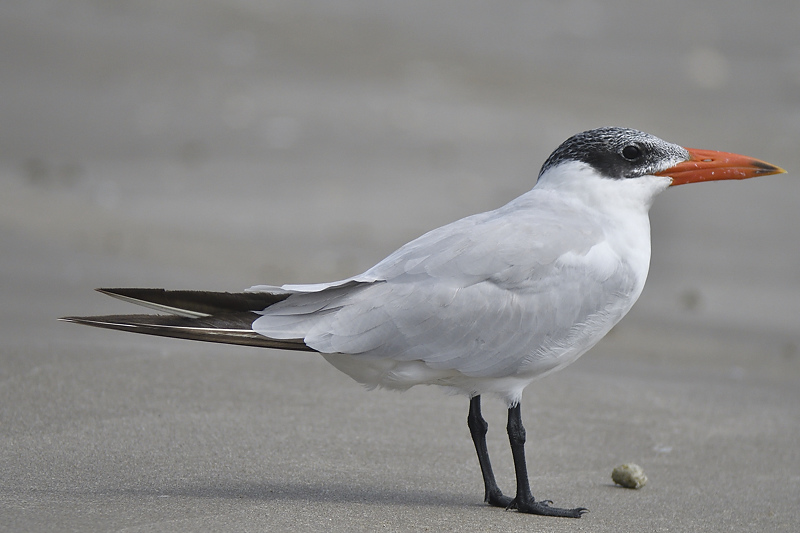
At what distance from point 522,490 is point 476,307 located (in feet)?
2.28

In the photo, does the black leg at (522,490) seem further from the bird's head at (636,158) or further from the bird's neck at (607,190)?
the bird's head at (636,158)

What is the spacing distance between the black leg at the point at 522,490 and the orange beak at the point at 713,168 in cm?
114

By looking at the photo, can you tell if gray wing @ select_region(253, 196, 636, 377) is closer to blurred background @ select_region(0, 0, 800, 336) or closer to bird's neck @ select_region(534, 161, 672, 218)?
bird's neck @ select_region(534, 161, 672, 218)

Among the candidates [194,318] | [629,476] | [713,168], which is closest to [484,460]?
[629,476]

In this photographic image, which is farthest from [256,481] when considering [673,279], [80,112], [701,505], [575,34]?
[575,34]

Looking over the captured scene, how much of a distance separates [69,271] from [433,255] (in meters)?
3.81

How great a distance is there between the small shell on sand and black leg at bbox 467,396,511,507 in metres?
0.56

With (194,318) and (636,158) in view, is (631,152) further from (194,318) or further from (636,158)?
(194,318)

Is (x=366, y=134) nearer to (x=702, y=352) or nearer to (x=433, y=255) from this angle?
(x=702, y=352)

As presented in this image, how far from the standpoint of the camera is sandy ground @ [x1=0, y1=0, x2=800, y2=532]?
12.6 feet

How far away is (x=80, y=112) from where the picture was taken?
11000 millimetres

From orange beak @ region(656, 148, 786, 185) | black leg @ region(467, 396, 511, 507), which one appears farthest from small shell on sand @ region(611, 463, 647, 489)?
orange beak @ region(656, 148, 786, 185)

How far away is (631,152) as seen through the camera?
396 cm

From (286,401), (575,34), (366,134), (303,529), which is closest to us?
(303,529)
